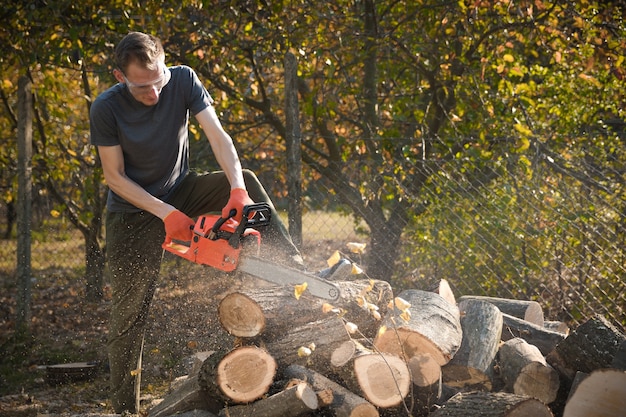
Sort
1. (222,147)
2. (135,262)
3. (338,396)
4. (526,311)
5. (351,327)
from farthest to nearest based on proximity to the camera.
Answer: (526,311)
(135,262)
(222,147)
(351,327)
(338,396)

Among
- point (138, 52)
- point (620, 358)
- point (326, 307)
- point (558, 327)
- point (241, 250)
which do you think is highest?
point (138, 52)

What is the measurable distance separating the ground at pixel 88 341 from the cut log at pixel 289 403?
129 cm

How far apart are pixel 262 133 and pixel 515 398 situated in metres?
5.97

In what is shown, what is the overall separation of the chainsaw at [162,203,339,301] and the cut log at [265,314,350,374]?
0.16 metres

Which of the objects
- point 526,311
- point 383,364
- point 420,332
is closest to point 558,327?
point 526,311

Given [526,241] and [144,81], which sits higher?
[144,81]

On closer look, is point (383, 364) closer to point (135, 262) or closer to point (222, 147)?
point (222, 147)

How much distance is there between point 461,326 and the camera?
12.5ft

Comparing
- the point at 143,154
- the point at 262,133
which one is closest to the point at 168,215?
the point at 143,154

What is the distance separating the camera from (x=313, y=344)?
Answer: 3297 millimetres

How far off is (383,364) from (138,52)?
197 centimetres

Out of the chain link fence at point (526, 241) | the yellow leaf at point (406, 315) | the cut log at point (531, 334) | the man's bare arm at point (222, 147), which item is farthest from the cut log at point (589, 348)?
the man's bare arm at point (222, 147)

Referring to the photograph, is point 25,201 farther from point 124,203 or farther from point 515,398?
point 515,398

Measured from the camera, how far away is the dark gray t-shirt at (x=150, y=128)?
3.65m
